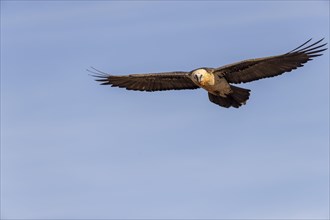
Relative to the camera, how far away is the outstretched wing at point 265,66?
1288 inches

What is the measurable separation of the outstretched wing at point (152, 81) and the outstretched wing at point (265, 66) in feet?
4.79

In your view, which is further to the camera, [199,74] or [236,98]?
[236,98]

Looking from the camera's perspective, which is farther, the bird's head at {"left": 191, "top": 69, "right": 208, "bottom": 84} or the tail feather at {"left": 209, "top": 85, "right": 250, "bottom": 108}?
the tail feather at {"left": 209, "top": 85, "right": 250, "bottom": 108}

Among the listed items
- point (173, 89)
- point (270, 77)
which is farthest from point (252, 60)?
point (173, 89)

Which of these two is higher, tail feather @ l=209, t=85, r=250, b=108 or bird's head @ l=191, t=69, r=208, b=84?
bird's head @ l=191, t=69, r=208, b=84

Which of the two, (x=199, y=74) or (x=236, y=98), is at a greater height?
(x=199, y=74)

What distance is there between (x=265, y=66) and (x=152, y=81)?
3.59 m

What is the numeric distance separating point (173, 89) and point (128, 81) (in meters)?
1.35

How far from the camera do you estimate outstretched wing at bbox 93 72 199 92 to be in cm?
3475

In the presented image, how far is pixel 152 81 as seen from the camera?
3519cm

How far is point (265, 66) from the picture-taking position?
1312 inches

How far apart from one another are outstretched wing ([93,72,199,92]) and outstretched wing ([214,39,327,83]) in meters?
1.46

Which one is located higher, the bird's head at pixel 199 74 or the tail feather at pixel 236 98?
the bird's head at pixel 199 74

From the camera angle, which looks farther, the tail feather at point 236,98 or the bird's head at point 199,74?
the tail feather at point 236,98
